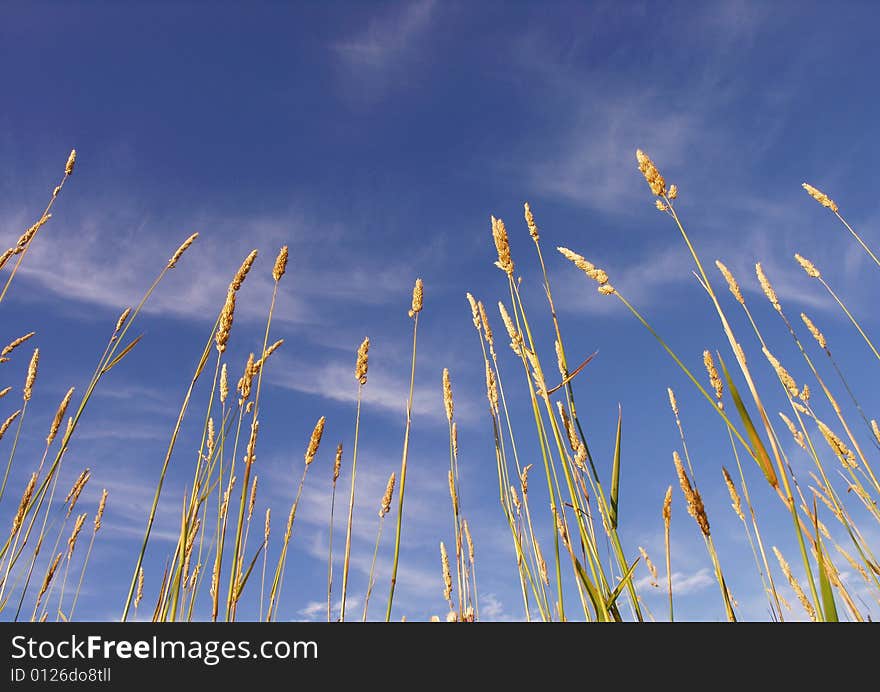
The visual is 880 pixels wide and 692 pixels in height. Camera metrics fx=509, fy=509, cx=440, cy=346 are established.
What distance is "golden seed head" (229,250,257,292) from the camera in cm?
172

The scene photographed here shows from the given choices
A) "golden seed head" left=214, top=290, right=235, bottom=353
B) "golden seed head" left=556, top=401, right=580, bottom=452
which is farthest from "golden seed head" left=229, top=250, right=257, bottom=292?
"golden seed head" left=556, top=401, right=580, bottom=452

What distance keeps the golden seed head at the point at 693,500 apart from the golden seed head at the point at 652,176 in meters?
0.71

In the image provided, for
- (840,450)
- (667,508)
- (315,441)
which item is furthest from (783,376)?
(315,441)

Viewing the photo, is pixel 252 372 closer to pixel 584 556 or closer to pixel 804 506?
pixel 584 556

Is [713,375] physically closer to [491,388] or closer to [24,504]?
[491,388]

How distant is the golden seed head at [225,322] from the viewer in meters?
1.59

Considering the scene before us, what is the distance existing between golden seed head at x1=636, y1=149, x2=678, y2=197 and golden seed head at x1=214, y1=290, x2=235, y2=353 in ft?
4.27

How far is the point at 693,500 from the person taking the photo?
1.26m

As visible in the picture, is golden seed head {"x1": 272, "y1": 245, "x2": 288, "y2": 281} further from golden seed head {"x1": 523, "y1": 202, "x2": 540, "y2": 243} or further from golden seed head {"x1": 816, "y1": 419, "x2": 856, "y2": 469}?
golden seed head {"x1": 816, "y1": 419, "x2": 856, "y2": 469}

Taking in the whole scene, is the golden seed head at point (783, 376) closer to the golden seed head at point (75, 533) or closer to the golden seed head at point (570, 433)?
the golden seed head at point (570, 433)
